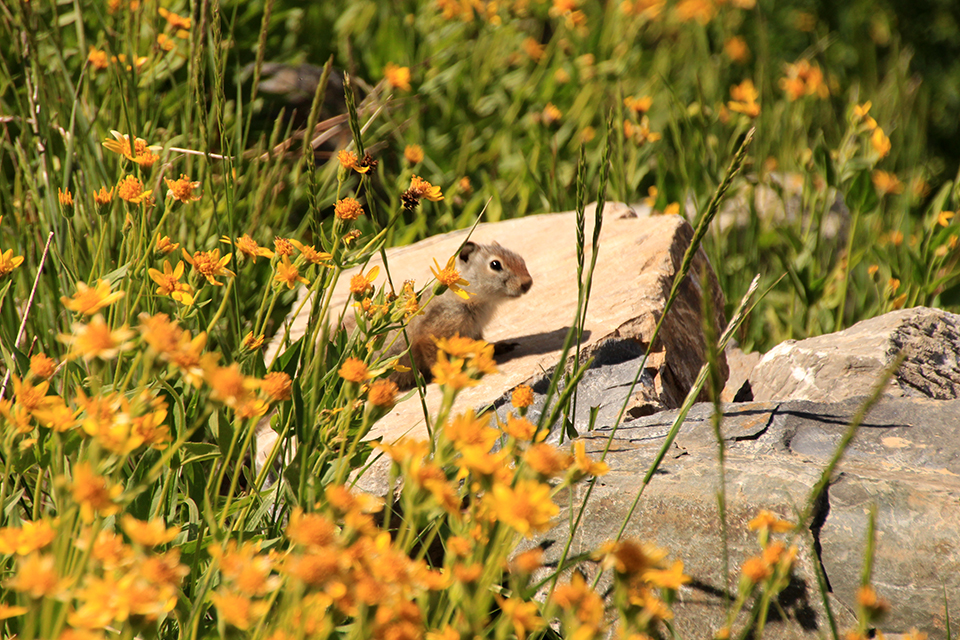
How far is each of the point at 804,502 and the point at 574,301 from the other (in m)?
1.95

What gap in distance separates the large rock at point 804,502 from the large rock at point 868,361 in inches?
14.3

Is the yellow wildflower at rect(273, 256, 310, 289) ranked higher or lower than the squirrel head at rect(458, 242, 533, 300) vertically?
higher

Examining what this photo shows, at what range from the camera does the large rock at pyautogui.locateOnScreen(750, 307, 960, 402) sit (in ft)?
10.0

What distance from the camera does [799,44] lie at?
870 cm

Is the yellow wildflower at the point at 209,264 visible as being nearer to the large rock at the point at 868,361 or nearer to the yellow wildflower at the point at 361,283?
the yellow wildflower at the point at 361,283

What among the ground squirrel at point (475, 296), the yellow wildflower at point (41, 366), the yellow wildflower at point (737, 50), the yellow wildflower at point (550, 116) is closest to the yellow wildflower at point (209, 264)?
the yellow wildflower at point (41, 366)

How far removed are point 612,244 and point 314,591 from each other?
3257 mm

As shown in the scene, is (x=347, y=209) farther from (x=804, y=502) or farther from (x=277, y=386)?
(x=804, y=502)

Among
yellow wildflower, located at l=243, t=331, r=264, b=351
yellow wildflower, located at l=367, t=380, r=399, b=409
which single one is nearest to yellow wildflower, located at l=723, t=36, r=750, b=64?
yellow wildflower, located at l=243, t=331, r=264, b=351

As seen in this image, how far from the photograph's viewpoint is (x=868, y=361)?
3.08 metres

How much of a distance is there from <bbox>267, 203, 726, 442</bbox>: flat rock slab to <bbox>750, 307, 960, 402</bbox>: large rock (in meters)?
0.42

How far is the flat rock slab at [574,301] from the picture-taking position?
3289 mm

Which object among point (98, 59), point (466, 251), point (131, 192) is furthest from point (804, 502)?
point (98, 59)

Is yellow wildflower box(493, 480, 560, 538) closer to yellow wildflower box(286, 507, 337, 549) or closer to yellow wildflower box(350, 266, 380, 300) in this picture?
yellow wildflower box(286, 507, 337, 549)
